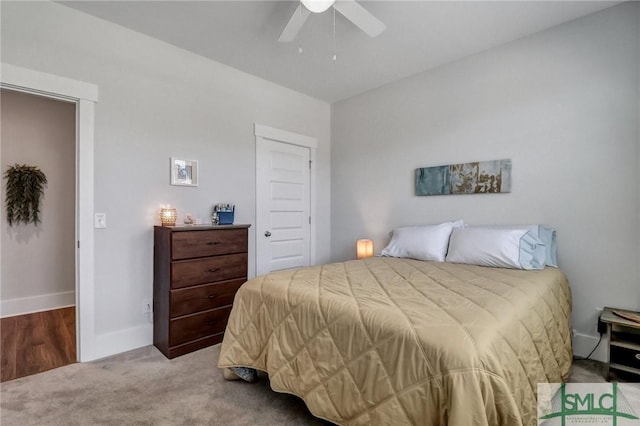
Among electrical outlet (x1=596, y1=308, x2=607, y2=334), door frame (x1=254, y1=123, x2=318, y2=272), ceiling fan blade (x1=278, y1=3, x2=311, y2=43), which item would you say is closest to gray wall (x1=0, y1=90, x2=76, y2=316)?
door frame (x1=254, y1=123, x2=318, y2=272)

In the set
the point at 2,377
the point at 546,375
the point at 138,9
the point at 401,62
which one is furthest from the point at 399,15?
the point at 2,377

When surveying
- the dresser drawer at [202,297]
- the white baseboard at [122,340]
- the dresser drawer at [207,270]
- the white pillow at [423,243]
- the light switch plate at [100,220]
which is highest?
the light switch plate at [100,220]

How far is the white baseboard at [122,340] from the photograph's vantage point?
2422 millimetres

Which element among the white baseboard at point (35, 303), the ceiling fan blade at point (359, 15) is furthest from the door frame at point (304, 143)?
the white baseboard at point (35, 303)

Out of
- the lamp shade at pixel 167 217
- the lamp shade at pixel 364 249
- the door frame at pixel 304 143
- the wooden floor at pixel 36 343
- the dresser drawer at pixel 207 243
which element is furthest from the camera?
the lamp shade at pixel 364 249

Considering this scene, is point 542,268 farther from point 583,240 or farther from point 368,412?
point 368,412

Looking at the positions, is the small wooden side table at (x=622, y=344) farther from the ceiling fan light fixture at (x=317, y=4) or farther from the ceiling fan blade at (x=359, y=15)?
the ceiling fan light fixture at (x=317, y=4)

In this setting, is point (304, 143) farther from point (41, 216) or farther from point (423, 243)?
point (41, 216)

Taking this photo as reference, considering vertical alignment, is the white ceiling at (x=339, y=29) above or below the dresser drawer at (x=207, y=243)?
above

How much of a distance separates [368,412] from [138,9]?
10.1 feet

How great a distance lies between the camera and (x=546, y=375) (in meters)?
1.55

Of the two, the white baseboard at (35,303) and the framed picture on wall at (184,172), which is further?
the white baseboard at (35,303)

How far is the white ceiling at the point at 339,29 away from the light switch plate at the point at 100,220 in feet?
5.22

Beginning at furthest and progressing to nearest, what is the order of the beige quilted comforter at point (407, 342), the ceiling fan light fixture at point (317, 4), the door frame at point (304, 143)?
the door frame at point (304, 143) < the ceiling fan light fixture at point (317, 4) < the beige quilted comforter at point (407, 342)
